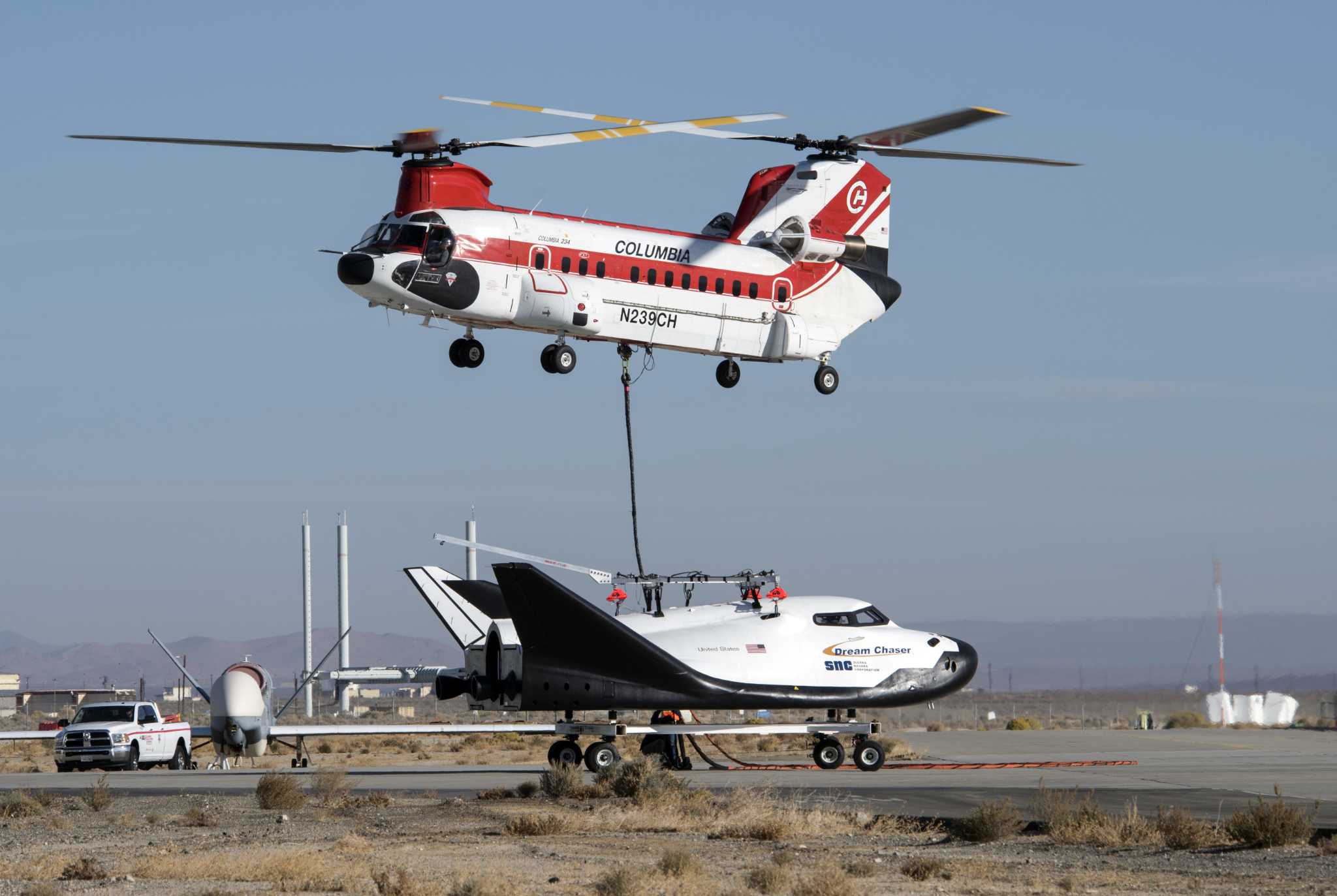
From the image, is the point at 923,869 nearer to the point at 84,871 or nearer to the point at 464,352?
the point at 84,871

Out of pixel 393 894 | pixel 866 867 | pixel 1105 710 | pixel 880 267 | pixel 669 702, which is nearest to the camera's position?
pixel 393 894

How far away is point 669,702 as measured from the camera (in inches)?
1241

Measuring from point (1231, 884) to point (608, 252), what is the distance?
1882 centimetres

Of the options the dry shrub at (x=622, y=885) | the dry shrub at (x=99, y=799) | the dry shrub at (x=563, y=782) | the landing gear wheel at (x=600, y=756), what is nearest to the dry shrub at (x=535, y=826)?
the dry shrub at (x=563, y=782)

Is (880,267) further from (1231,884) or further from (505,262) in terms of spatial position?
(1231,884)

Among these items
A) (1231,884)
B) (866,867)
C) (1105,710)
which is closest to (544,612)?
(866,867)

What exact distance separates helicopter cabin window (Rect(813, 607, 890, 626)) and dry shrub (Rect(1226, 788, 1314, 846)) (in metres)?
14.7

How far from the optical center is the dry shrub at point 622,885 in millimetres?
14664

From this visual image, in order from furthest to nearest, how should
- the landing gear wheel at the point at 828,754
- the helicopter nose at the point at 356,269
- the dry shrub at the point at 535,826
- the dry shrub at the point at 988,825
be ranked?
the landing gear wheel at the point at 828,754 → the helicopter nose at the point at 356,269 → the dry shrub at the point at 535,826 → the dry shrub at the point at 988,825

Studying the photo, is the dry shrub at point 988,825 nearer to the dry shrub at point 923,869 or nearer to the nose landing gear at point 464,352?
the dry shrub at point 923,869

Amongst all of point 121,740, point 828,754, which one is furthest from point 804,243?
point 121,740

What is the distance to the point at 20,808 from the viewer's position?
24.0 metres

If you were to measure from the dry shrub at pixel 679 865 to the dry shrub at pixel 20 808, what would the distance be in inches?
443

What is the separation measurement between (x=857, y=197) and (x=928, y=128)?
489 centimetres
